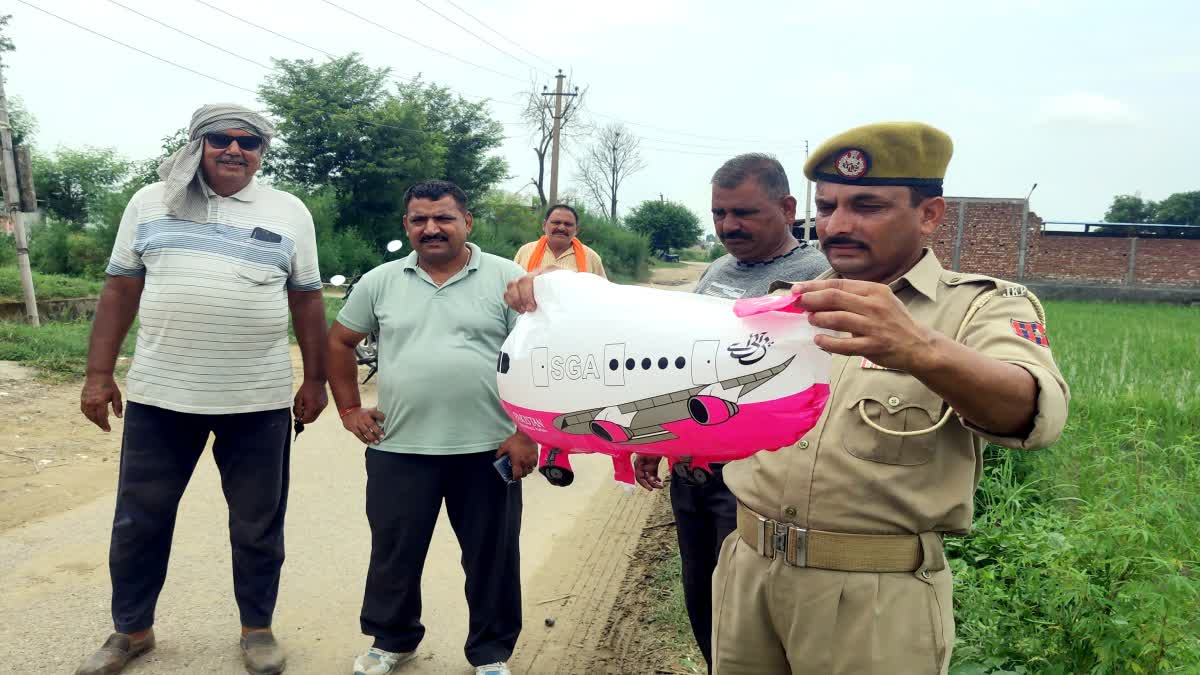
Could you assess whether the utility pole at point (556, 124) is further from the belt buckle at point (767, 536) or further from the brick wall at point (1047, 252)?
the belt buckle at point (767, 536)

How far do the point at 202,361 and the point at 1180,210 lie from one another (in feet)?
187

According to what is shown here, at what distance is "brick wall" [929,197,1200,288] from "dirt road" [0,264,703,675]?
2622 centimetres

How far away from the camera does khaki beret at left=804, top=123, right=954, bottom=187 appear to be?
5.50 ft

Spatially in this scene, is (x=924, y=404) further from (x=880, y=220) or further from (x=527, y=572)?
(x=527, y=572)

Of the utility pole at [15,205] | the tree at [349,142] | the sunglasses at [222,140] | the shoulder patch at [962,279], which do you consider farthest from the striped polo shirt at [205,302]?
the tree at [349,142]

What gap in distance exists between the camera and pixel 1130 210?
5212 centimetres

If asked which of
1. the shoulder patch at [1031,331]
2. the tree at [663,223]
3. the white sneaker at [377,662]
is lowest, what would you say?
the white sneaker at [377,662]

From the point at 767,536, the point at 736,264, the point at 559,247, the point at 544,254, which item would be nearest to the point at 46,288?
the point at 544,254

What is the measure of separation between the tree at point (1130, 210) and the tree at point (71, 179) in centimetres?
5392

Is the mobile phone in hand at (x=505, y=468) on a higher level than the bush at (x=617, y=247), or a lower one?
lower

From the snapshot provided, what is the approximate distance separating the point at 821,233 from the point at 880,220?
0.54 ft

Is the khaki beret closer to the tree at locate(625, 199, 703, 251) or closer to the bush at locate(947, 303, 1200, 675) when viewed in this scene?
the bush at locate(947, 303, 1200, 675)

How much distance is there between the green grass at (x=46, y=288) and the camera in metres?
10.8

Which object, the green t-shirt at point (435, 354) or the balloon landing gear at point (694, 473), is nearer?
the balloon landing gear at point (694, 473)
